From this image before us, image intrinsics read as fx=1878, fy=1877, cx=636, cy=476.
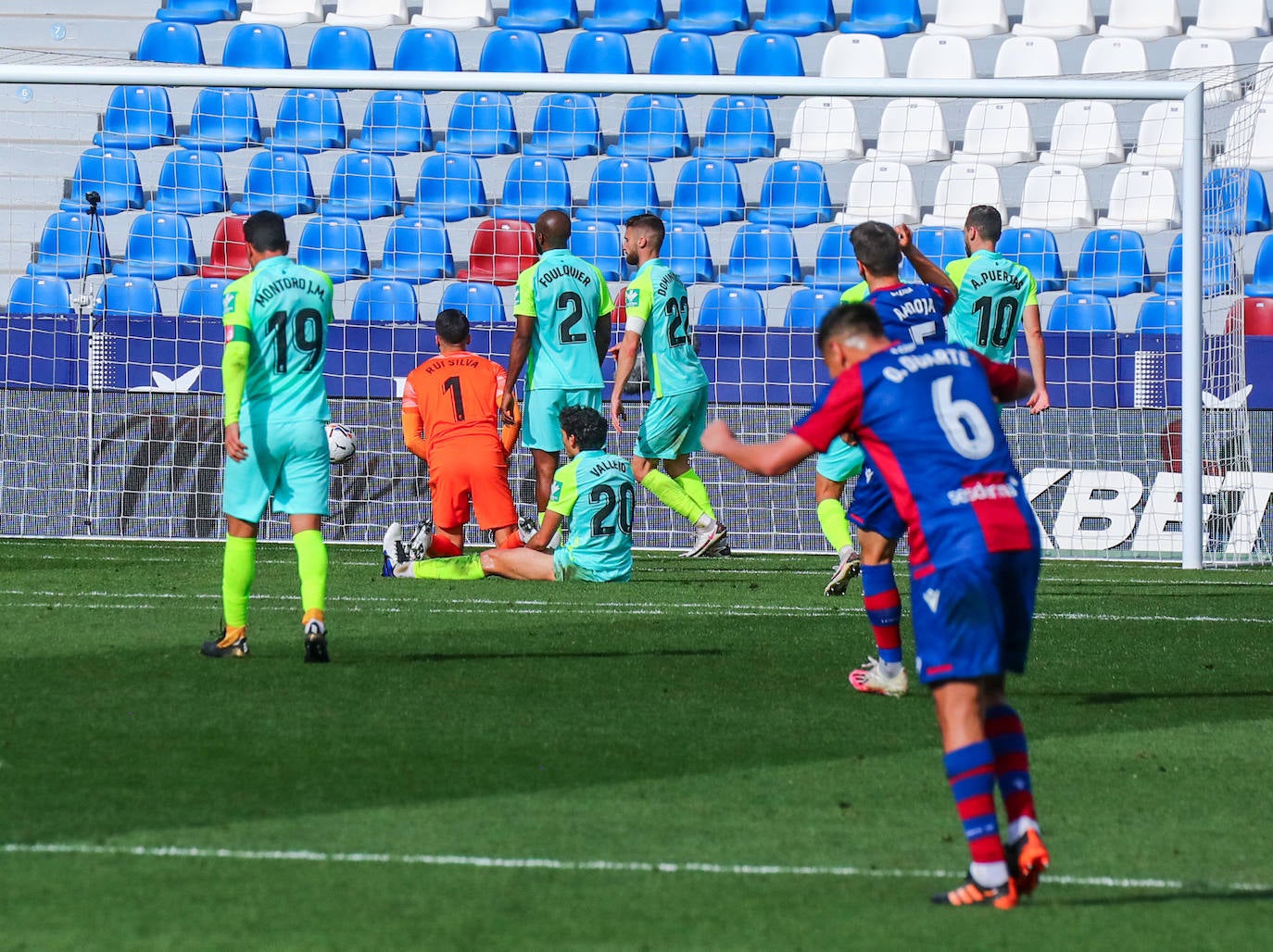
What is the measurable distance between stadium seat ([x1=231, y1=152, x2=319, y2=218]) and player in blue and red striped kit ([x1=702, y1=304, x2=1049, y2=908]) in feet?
45.7

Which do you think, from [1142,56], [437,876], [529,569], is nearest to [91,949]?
[437,876]

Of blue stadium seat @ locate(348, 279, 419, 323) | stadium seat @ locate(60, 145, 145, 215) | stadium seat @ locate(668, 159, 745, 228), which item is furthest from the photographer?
stadium seat @ locate(60, 145, 145, 215)

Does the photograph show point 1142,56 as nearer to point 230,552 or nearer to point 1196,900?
point 230,552

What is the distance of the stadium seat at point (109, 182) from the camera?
→ 61.4ft

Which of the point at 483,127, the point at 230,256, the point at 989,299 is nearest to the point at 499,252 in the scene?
the point at 483,127

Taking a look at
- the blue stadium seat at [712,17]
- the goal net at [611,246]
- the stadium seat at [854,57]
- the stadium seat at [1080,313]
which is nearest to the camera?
the goal net at [611,246]

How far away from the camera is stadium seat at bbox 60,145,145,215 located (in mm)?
18719

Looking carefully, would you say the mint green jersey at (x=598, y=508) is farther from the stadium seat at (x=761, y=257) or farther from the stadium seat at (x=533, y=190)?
the stadium seat at (x=533, y=190)

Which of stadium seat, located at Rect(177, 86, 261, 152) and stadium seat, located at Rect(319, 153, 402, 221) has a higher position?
stadium seat, located at Rect(177, 86, 261, 152)

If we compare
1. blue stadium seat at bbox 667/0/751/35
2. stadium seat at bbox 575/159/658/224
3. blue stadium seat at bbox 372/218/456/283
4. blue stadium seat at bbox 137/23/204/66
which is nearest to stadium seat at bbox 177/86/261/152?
blue stadium seat at bbox 372/218/456/283

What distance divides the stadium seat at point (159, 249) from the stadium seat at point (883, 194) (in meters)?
6.75

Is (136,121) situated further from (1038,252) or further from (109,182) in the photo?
(1038,252)

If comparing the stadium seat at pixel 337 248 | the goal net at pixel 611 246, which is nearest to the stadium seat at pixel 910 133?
the goal net at pixel 611 246

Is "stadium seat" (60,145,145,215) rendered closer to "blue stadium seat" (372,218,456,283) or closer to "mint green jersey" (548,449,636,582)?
"blue stadium seat" (372,218,456,283)
